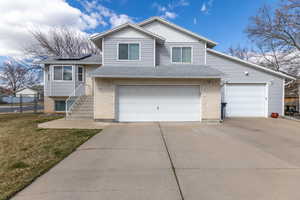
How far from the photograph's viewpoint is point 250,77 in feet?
37.1

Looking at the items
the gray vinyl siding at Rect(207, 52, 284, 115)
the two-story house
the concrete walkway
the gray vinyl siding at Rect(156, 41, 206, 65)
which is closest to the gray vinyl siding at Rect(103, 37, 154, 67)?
the two-story house

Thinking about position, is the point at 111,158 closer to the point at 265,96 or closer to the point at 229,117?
the point at 229,117

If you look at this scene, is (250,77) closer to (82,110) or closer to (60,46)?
(82,110)

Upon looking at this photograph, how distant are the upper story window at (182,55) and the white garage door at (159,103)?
2442 mm

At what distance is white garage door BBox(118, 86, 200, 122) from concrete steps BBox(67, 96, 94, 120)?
241cm

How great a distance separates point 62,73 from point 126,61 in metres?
6.49

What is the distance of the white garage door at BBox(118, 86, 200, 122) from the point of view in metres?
9.20

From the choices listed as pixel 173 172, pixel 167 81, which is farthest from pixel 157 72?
pixel 173 172

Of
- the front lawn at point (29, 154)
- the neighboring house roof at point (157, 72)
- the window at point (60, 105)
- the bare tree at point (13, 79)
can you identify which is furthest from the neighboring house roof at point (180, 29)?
the bare tree at point (13, 79)

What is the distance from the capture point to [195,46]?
34.4 feet

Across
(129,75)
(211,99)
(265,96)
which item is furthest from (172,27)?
(265,96)

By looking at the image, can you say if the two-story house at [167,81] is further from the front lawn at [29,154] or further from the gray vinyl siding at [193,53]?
the front lawn at [29,154]

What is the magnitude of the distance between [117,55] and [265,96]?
11604 mm

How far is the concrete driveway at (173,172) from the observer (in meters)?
2.54
